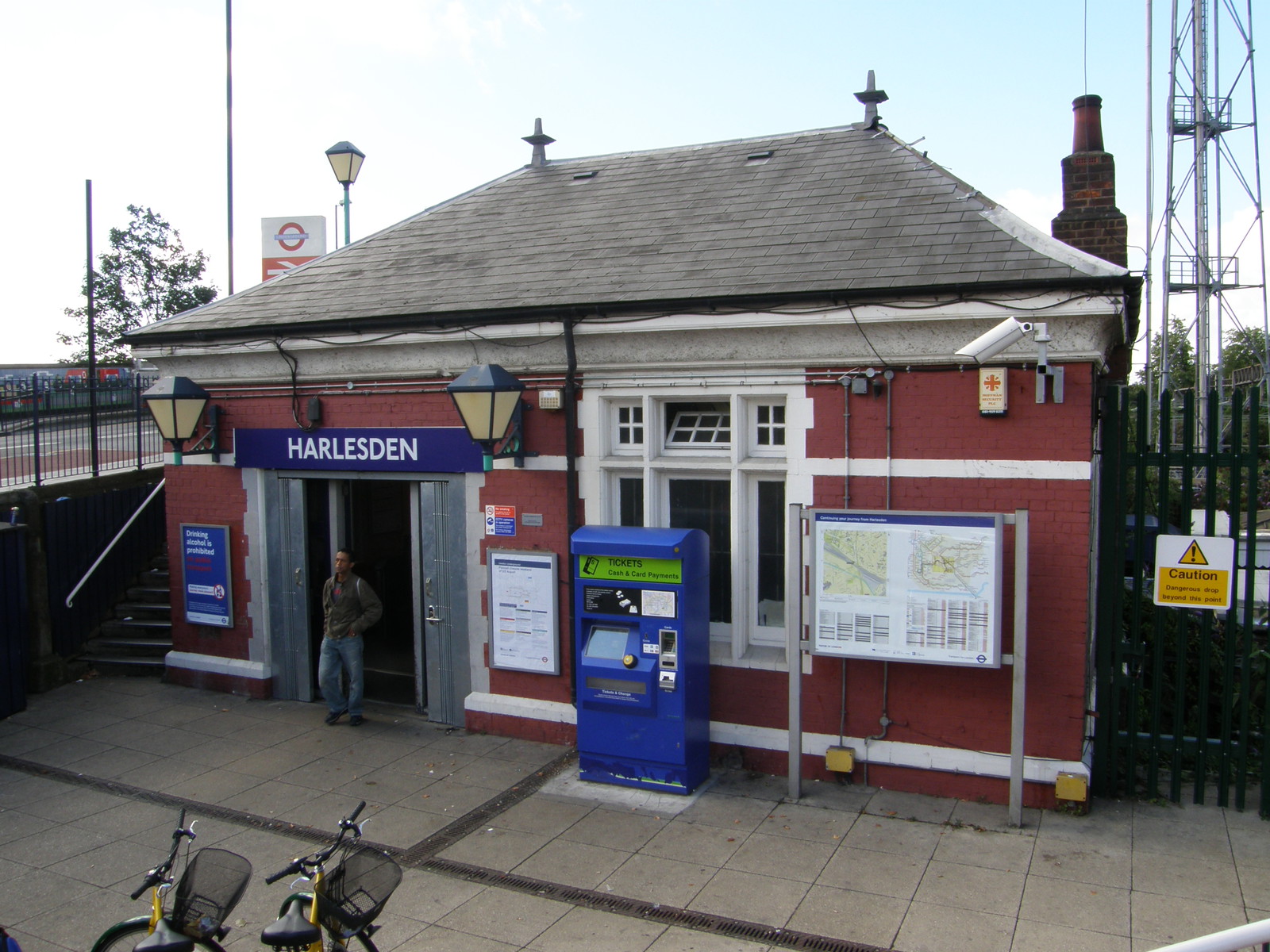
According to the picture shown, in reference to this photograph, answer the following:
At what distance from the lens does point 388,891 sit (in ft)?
12.5

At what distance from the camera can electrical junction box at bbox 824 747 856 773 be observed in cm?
709

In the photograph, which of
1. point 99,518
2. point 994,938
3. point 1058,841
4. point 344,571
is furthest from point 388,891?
point 99,518

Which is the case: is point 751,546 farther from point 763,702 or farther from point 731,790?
point 731,790

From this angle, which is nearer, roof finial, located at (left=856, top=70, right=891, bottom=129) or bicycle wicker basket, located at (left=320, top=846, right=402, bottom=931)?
bicycle wicker basket, located at (left=320, top=846, right=402, bottom=931)

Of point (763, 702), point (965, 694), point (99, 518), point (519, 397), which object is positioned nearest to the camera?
point (965, 694)

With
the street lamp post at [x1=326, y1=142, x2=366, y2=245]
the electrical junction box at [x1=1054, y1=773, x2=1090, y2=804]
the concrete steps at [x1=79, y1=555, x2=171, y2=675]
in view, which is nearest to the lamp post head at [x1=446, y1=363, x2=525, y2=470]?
the electrical junction box at [x1=1054, y1=773, x2=1090, y2=804]

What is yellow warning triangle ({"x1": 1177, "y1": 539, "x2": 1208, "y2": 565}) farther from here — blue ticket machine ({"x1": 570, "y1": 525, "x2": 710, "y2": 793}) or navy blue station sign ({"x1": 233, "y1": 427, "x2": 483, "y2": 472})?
navy blue station sign ({"x1": 233, "y1": 427, "x2": 483, "y2": 472})

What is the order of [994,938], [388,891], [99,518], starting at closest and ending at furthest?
[388,891], [994,938], [99,518]

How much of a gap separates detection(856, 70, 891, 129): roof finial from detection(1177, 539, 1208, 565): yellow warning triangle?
5.26 m

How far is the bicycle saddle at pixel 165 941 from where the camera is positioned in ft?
12.5

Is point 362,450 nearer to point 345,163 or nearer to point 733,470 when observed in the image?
point 733,470

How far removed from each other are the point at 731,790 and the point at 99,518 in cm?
890

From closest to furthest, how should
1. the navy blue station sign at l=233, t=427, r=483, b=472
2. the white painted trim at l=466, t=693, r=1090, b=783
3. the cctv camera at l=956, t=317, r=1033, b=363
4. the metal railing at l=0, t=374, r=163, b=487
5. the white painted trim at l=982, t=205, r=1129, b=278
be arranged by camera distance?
the cctv camera at l=956, t=317, r=1033, b=363 < the white painted trim at l=982, t=205, r=1129, b=278 < the white painted trim at l=466, t=693, r=1090, b=783 < the navy blue station sign at l=233, t=427, r=483, b=472 < the metal railing at l=0, t=374, r=163, b=487

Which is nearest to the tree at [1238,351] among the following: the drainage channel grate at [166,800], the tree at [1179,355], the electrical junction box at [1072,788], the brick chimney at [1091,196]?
the tree at [1179,355]
